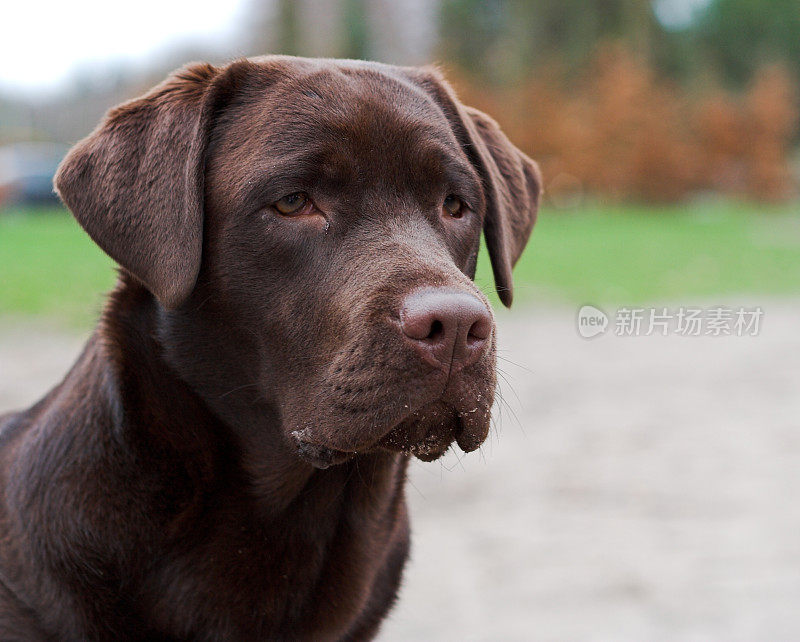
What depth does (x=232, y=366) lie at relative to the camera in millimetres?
2713

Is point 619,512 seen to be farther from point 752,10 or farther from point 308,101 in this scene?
point 752,10

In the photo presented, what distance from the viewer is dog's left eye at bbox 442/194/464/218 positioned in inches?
113

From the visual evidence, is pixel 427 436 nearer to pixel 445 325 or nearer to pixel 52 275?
pixel 445 325

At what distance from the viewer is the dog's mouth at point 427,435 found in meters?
2.37

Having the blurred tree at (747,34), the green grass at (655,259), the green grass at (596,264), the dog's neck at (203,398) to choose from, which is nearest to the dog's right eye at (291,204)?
the dog's neck at (203,398)

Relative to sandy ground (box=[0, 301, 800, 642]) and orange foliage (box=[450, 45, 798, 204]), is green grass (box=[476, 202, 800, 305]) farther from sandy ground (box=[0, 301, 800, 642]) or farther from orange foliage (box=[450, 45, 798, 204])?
orange foliage (box=[450, 45, 798, 204])

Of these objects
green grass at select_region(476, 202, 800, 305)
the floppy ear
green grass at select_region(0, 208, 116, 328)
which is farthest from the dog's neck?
green grass at select_region(476, 202, 800, 305)

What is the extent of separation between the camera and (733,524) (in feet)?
17.1

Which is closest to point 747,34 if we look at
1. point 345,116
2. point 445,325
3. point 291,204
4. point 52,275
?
point 52,275

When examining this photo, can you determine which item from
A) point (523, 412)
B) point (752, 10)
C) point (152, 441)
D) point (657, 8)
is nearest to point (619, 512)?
point (523, 412)

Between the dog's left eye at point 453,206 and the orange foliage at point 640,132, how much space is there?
117 feet

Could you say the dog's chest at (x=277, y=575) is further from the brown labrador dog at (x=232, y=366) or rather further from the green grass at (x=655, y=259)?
the green grass at (x=655, y=259)

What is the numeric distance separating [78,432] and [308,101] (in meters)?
1.10

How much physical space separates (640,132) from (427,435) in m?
38.3
